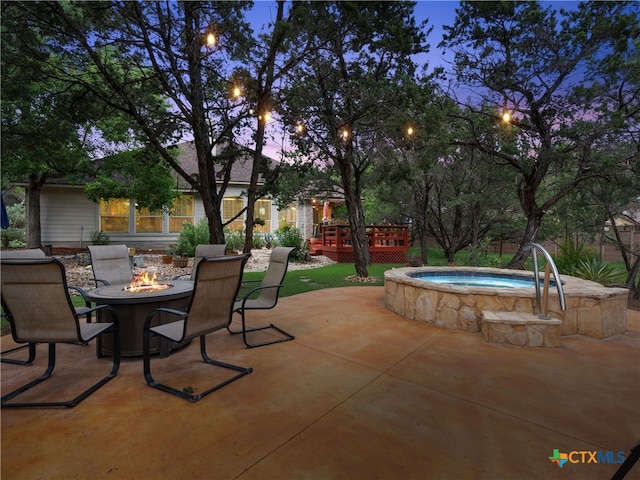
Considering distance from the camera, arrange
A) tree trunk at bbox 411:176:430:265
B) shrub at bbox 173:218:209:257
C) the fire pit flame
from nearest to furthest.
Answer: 1. the fire pit flame
2. shrub at bbox 173:218:209:257
3. tree trunk at bbox 411:176:430:265

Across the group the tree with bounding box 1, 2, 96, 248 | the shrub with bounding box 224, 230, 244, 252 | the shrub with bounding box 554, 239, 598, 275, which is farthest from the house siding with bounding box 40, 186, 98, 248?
the shrub with bounding box 554, 239, 598, 275

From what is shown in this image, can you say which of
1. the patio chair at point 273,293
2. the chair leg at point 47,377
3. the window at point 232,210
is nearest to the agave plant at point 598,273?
the patio chair at point 273,293

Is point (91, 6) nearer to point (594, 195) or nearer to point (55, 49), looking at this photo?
point (55, 49)

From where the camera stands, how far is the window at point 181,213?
14906 mm

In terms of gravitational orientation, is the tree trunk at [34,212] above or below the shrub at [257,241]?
above

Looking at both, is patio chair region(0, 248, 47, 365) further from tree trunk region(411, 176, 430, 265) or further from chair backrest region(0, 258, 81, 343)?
tree trunk region(411, 176, 430, 265)

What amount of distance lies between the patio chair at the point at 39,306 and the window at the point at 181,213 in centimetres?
1310

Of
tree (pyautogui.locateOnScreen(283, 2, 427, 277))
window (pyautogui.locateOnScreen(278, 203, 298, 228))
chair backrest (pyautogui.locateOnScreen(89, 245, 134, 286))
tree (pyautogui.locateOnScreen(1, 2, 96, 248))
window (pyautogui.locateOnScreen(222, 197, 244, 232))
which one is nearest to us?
chair backrest (pyautogui.locateOnScreen(89, 245, 134, 286))

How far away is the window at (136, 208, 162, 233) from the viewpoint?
46.9ft

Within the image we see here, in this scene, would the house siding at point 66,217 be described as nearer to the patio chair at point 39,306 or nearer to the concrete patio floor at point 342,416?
the concrete patio floor at point 342,416

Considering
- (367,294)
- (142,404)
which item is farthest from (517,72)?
(142,404)

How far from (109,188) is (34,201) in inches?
133

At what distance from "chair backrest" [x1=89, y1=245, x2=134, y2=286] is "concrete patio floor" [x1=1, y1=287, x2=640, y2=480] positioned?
110 centimetres

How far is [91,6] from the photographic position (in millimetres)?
5121
